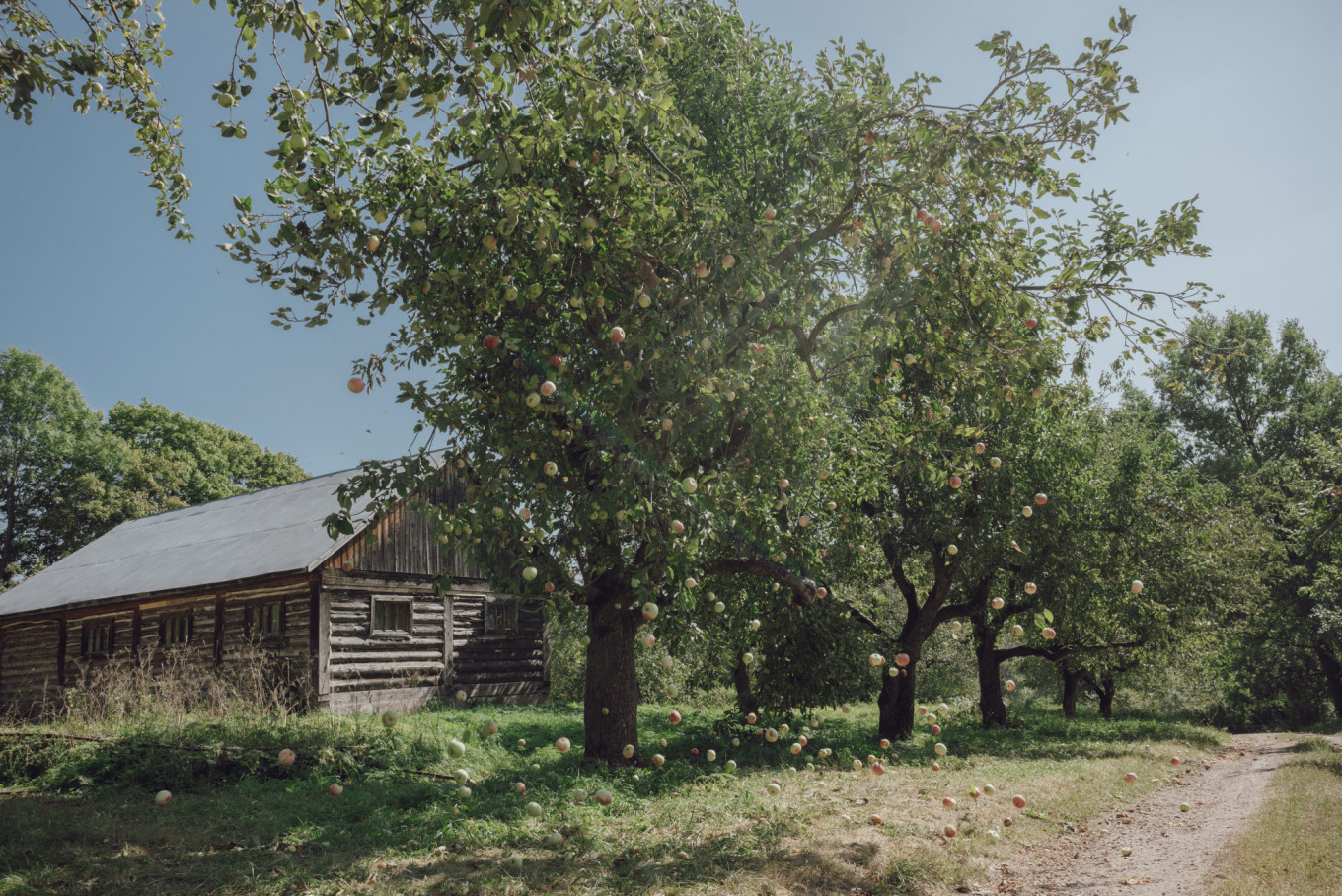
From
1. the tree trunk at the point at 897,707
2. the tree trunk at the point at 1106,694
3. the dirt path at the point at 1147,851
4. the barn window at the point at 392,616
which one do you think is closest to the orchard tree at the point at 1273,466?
the tree trunk at the point at 1106,694

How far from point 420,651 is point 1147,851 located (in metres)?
15.0

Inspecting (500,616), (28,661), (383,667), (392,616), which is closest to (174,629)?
(392,616)

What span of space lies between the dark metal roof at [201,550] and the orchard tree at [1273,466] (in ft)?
77.1

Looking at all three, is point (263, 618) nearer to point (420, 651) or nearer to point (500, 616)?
point (420, 651)

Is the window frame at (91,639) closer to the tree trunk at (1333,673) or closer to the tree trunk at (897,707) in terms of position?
the tree trunk at (897,707)

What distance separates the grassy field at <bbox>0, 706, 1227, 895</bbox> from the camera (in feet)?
18.9

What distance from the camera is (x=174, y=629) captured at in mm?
18000

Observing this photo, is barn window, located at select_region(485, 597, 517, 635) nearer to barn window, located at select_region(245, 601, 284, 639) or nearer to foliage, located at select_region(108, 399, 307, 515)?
barn window, located at select_region(245, 601, 284, 639)

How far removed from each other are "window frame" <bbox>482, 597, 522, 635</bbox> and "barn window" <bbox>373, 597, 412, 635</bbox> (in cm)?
236

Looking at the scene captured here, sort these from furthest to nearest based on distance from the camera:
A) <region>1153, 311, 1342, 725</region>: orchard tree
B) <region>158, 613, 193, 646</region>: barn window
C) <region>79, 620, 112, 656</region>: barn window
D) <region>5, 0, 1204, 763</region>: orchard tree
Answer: <region>1153, 311, 1342, 725</region>: orchard tree → <region>79, 620, 112, 656</region>: barn window → <region>158, 613, 193, 646</region>: barn window → <region>5, 0, 1204, 763</region>: orchard tree

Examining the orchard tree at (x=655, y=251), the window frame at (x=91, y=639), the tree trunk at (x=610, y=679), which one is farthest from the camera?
the window frame at (x=91, y=639)

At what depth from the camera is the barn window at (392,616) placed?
1728 cm

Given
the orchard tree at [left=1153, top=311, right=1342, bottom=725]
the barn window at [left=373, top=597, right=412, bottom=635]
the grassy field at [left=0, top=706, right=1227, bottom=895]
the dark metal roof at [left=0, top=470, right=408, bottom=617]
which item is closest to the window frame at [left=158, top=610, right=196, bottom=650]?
the dark metal roof at [left=0, top=470, right=408, bottom=617]

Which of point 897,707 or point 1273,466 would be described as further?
point 1273,466
